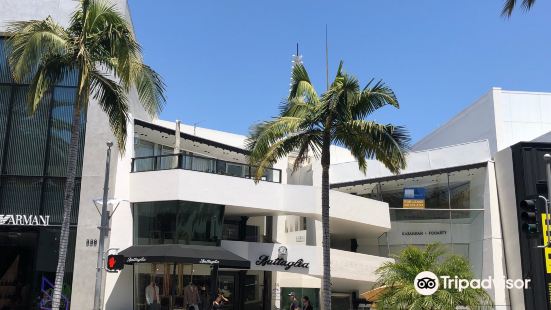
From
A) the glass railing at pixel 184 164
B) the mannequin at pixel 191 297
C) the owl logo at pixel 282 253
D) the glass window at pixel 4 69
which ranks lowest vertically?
the mannequin at pixel 191 297

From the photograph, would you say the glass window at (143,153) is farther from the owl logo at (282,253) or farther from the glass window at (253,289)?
the glass window at (253,289)

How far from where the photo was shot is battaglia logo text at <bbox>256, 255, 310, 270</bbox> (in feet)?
83.1

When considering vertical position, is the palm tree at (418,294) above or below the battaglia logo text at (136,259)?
below

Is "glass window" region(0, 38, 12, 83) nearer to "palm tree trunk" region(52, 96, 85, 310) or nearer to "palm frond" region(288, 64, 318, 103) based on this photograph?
"palm tree trunk" region(52, 96, 85, 310)

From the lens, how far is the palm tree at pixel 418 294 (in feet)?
60.4

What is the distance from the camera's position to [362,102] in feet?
58.0

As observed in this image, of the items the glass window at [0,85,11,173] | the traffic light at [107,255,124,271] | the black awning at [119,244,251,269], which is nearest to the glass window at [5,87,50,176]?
the glass window at [0,85,11,173]

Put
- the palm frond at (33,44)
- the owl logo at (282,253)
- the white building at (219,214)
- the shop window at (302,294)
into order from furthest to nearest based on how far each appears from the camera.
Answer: the shop window at (302,294)
the owl logo at (282,253)
the white building at (219,214)
the palm frond at (33,44)

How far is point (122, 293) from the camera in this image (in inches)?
906

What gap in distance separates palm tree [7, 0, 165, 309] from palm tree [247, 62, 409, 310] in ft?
11.8

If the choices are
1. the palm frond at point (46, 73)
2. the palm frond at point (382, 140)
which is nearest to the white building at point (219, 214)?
the palm frond at point (46, 73)

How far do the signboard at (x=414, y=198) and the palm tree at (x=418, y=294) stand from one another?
439 inches

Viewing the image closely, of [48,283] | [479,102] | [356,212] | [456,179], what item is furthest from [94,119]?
[479,102]

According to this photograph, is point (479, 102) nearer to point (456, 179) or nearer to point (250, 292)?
point (456, 179)
